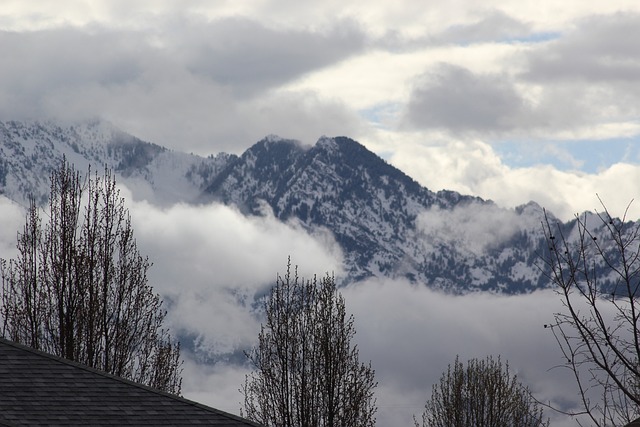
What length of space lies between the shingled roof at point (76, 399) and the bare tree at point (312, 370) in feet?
60.8

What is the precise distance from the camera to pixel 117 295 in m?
45.0

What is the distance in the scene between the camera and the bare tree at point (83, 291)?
43.0 meters

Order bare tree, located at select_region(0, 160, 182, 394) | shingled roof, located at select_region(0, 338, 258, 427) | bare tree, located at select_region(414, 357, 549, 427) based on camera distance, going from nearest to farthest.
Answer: shingled roof, located at select_region(0, 338, 258, 427) → bare tree, located at select_region(0, 160, 182, 394) → bare tree, located at select_region(414, 357, 549, 427)

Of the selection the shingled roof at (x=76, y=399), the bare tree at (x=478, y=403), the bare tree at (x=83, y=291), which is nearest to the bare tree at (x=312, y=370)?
the bare tree at (x=83, y=291)

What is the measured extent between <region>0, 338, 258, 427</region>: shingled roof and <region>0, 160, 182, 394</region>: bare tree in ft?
51.6

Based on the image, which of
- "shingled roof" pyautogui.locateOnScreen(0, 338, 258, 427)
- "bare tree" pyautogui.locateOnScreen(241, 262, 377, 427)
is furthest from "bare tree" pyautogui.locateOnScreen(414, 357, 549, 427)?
"shingled roof" pyautogui.locateOnScreen(0, 338, 258, 427)

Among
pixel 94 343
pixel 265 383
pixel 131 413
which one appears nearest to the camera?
pixel 131 413

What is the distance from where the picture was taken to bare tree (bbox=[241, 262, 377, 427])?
45.6 metres

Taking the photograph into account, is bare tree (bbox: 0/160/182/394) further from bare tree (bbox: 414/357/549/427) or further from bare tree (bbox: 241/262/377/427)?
bare tree (bbox: 414/357/549/427)

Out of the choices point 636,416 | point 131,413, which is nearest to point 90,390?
point 131,413

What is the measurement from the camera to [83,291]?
143 feet

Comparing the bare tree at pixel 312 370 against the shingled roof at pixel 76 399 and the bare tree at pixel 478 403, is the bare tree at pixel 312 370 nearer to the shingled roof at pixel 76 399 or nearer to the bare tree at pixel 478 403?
the shingled roof at pixel 76 399

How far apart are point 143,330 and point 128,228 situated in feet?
14.4

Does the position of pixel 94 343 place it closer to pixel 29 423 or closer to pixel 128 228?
pixel 128 228
